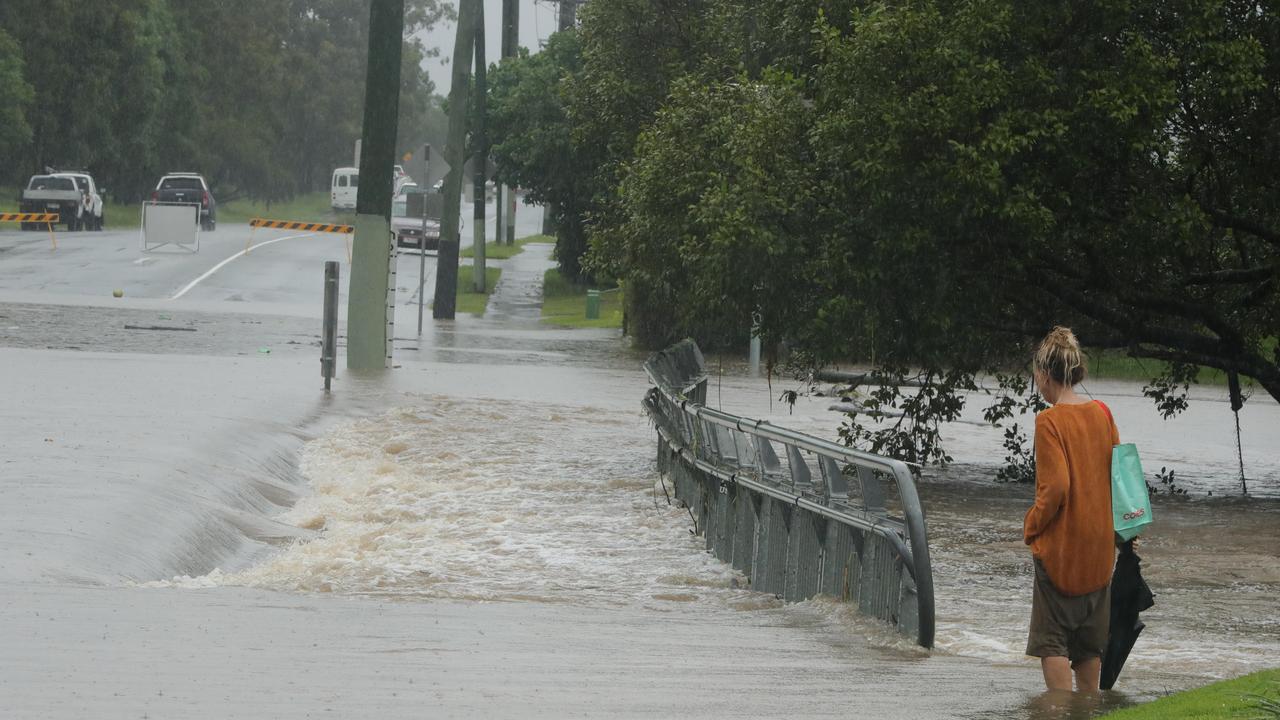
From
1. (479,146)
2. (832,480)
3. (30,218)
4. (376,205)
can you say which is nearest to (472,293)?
(479,146)

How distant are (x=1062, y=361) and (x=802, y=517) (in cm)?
338

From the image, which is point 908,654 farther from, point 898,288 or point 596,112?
point 596,112

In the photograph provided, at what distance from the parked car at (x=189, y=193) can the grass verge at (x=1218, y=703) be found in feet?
194

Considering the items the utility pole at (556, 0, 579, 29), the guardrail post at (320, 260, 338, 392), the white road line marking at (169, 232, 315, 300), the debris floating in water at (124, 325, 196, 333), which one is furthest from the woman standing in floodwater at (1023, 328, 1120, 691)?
the utility pole at (556, 0, 579, 29)

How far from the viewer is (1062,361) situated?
6.98 m

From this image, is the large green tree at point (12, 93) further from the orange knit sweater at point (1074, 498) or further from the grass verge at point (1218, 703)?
the grass verge at point (1218, 703)

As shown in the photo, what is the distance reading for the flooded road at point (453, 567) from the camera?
22.5 feet

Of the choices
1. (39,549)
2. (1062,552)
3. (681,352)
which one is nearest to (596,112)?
(681,352)

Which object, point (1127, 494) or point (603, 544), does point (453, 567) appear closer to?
point (603, 544)

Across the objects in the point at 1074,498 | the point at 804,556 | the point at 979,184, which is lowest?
the point at 804,556

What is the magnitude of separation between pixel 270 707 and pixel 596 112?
66.5 ft

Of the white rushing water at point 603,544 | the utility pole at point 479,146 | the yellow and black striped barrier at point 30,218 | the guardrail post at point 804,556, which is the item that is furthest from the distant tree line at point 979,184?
the yellow and black striped barrier at point 30,218

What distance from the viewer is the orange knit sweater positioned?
22.8 ft

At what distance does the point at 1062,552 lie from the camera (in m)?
7.03
